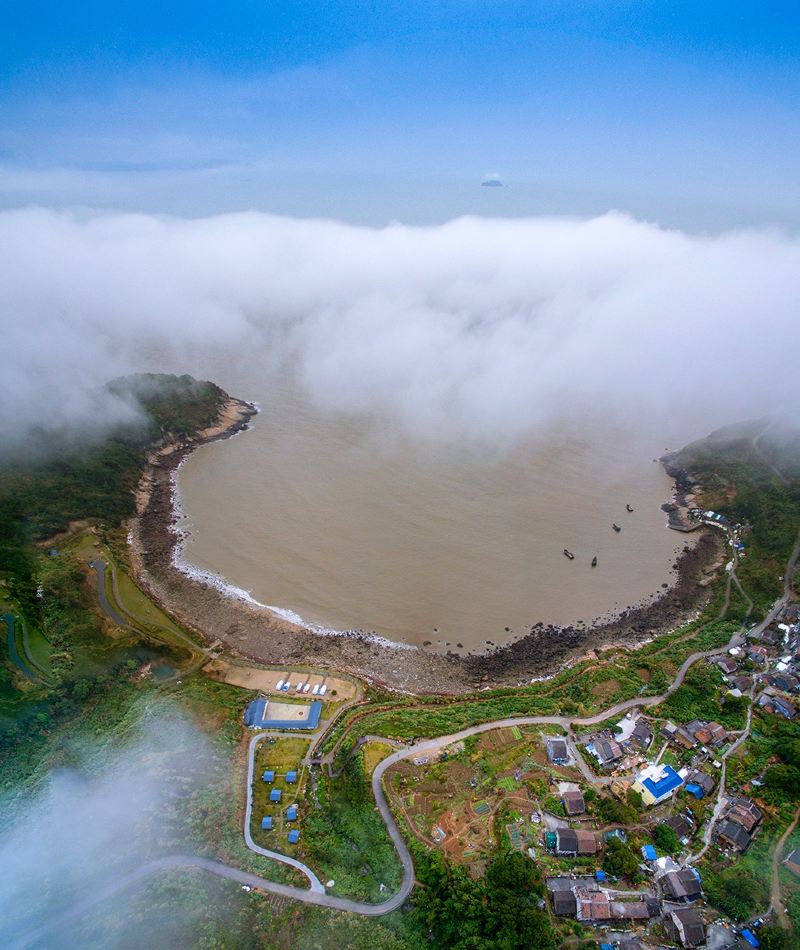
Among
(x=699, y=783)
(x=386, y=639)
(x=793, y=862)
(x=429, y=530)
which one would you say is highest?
(x=429, y=530)

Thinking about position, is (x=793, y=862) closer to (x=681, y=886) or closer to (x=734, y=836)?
(x=734, y=836)

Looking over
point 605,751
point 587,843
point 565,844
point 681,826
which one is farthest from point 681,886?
point 605,751

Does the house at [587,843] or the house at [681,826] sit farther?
the house at [681,826]

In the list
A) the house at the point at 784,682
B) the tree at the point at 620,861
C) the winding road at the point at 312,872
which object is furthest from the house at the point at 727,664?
the tree at the point at 620,861

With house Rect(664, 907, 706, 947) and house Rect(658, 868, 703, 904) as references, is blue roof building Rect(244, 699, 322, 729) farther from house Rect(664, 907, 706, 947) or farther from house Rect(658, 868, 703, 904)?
house Rect(664, 907, 706, 947)

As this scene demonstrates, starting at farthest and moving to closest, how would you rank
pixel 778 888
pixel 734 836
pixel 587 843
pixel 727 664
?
pixel 727 664
pixel 734 836
pixel 587 843
pixel 778 888

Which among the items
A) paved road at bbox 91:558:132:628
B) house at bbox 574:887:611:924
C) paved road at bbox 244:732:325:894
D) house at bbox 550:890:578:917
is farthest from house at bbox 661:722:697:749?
paved road at bbox 91:558:132:628

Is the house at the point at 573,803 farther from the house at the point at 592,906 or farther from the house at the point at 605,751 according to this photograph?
the house at the point at 592,906
